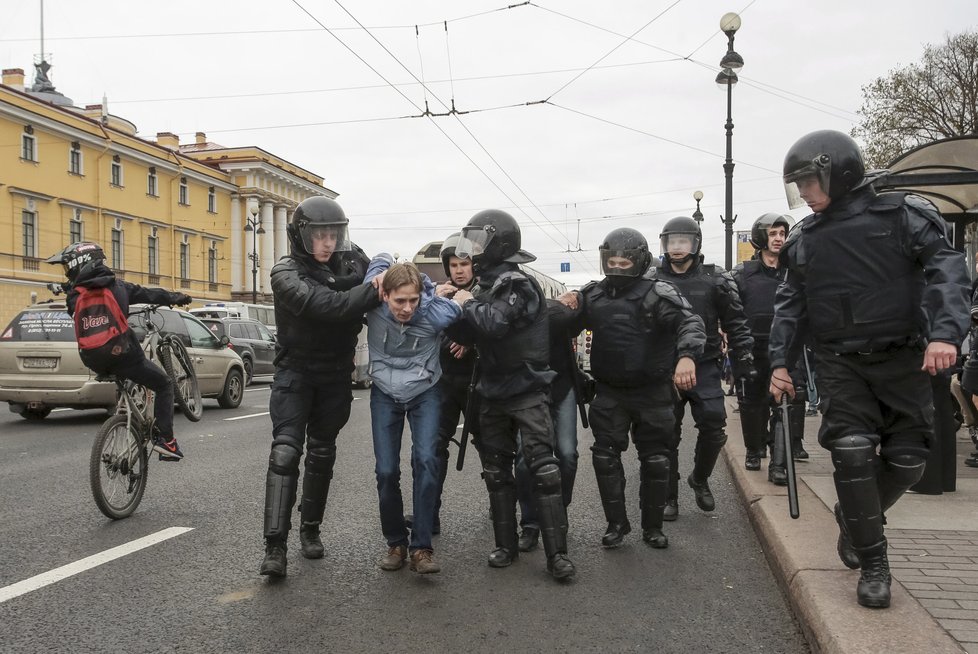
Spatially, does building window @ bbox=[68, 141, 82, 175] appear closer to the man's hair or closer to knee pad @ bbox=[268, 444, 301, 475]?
knee pad @ bbox=[268, 444, 301, 475]

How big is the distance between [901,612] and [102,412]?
40.3ft

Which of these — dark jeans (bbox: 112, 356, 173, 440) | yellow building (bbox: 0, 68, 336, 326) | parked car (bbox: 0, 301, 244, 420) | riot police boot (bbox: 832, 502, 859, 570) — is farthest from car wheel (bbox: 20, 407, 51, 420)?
yellow building (bbox: 0, 68, 336, 326)

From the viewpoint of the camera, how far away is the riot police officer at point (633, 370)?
489 cm

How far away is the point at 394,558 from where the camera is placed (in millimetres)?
4578

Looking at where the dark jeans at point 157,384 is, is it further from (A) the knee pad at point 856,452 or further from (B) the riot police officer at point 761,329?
(A) the knee pad at point 856,452

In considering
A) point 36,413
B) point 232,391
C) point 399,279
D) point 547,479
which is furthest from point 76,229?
point 547,479

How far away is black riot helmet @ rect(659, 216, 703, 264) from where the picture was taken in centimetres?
592

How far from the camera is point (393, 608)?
3945 millimetres

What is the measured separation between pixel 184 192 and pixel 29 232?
15.4 m

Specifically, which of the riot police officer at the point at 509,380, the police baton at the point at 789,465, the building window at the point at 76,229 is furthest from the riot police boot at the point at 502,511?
the building window at the point at 76,229

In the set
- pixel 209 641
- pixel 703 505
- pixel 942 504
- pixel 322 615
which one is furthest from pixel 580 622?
pixel 942 504

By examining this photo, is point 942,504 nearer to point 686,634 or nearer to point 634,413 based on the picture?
point 634,413

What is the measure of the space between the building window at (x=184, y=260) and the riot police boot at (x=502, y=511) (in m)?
52.4

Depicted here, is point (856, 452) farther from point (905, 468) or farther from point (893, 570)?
point (893, 570)
